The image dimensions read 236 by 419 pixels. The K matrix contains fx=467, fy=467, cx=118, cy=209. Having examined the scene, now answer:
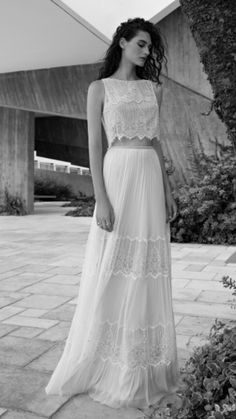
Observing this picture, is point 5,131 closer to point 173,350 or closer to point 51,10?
point 51,10

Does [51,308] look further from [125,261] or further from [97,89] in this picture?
[97,89]

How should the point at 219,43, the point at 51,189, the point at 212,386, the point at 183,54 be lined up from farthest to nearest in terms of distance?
the point at 51,189, the point at 183,54, the point at 212,386, the point at 219,43

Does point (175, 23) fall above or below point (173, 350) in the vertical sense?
above

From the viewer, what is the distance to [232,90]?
1.31 m

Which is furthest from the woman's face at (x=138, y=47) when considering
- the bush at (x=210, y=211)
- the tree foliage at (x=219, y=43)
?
the bush at (x=210, y=211)

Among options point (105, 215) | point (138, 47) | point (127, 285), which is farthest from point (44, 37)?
point (127, 285)

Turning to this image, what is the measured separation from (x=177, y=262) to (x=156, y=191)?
3.87m

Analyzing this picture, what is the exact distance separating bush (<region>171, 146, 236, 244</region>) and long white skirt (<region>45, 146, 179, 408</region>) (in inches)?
212

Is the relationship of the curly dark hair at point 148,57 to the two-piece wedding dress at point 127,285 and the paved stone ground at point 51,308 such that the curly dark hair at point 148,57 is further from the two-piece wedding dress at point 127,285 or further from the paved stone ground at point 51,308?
the paved stone ground at point 51,308

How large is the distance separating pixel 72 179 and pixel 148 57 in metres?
20.5

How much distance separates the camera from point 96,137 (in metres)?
2.14

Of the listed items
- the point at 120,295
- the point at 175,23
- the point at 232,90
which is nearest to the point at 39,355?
the point at 120,295

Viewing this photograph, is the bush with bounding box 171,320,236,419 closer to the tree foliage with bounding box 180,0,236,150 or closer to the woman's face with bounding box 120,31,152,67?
the tree foliage with bounding box 180,0,236,150

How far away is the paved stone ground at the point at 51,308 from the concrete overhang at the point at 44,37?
3842 mm
